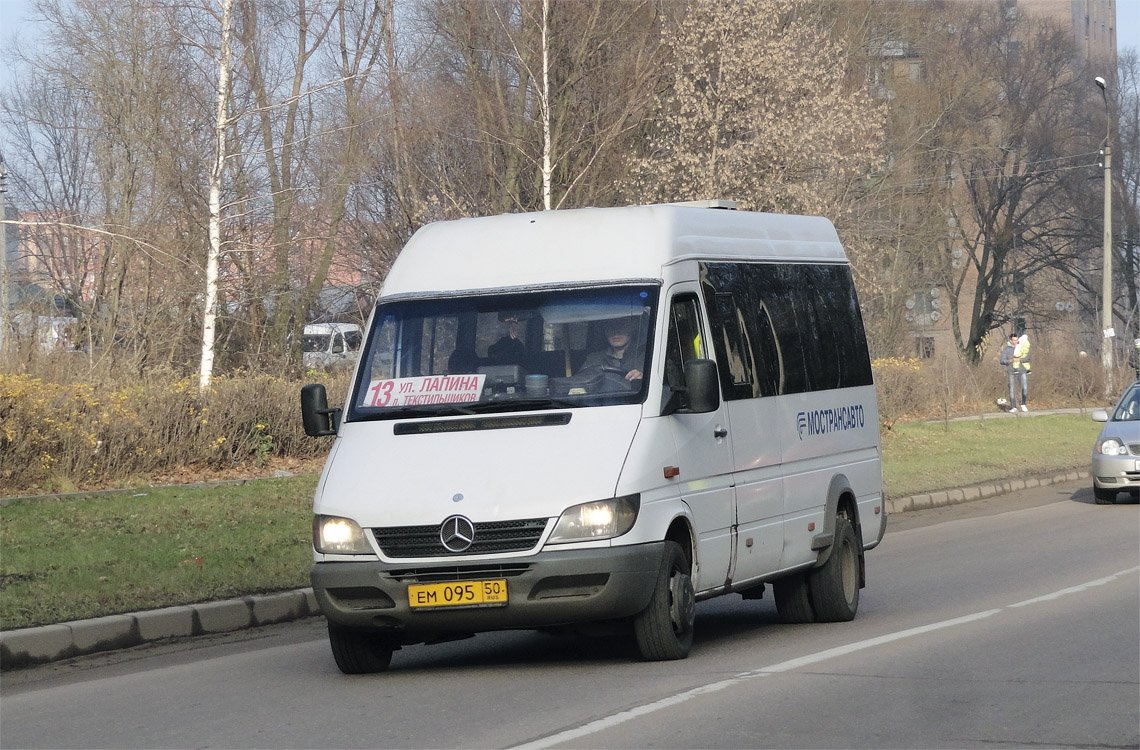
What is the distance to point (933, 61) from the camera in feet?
167

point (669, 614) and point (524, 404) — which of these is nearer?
point (669, 614)

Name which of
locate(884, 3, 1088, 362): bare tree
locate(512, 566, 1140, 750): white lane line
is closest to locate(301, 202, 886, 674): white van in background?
locate(512, 566, 1140, 750): white lane line

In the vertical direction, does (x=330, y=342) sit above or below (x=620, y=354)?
above

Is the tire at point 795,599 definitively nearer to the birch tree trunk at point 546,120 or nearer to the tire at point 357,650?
the tire at point 357,650

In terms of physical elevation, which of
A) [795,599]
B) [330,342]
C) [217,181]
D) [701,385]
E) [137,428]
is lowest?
[795,599]

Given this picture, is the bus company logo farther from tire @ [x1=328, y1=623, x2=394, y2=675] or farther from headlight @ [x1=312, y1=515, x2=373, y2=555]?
headlight @ [x1=312, y1=515, x2=373, y2=555]

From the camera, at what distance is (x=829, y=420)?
10922 mm

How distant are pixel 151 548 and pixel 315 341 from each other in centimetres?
1841

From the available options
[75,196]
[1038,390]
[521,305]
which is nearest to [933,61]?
[1038,390]

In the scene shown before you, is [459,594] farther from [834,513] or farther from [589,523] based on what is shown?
[834,513]

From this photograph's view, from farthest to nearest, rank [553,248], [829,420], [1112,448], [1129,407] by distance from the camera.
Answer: [1129,407] → [1112,448] → [829,420] → [553,248]

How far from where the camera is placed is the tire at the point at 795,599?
10.5 metres

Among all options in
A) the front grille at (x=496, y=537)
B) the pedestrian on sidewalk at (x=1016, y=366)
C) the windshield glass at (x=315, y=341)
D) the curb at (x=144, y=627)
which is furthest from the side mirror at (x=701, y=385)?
the pedestrian on sidewalk at (x=1016, y=366)

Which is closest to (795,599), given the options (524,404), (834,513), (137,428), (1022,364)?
(834,513)
